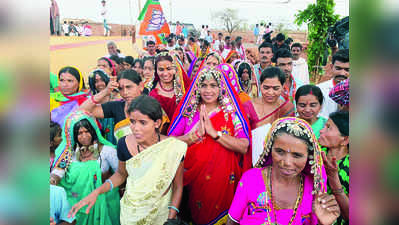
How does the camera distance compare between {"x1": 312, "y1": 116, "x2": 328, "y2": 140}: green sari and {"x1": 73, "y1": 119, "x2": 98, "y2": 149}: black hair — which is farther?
{"x1": 312, "y1": 116, "x2": 328, "y2": 140}: green sari

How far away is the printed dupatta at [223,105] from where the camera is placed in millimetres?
2891

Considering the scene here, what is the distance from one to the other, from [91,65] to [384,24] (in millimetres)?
8004

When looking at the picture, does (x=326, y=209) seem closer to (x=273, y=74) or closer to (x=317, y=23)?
(x=273, y=74)

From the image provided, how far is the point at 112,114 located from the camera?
3189 millimetres

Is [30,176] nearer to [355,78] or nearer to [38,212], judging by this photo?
[38,212]

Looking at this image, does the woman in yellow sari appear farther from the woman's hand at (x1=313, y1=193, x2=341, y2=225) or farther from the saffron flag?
the saffron flag

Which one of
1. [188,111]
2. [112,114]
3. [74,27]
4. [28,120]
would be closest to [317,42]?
[188,111]

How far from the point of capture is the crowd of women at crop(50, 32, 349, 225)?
5.99 feet

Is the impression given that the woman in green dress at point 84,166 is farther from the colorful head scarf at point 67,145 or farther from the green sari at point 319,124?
the green sari at point 319,124

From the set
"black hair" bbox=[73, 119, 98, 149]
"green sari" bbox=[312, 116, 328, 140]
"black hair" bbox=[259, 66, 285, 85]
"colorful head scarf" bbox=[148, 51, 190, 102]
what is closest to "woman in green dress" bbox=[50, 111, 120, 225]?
"black hair" bbox=[73, 119, 98, 149]

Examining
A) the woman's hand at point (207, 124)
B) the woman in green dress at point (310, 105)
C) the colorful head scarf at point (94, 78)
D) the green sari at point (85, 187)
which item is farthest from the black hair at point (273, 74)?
the colorful head scarf at point (94, 78)

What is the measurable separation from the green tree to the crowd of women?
307 centimetres

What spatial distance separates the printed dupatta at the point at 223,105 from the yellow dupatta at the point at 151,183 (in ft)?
2.39

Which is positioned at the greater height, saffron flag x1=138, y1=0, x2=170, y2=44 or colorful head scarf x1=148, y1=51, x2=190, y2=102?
saffron flag x1=138, y1=0, x2=170, y2=44
